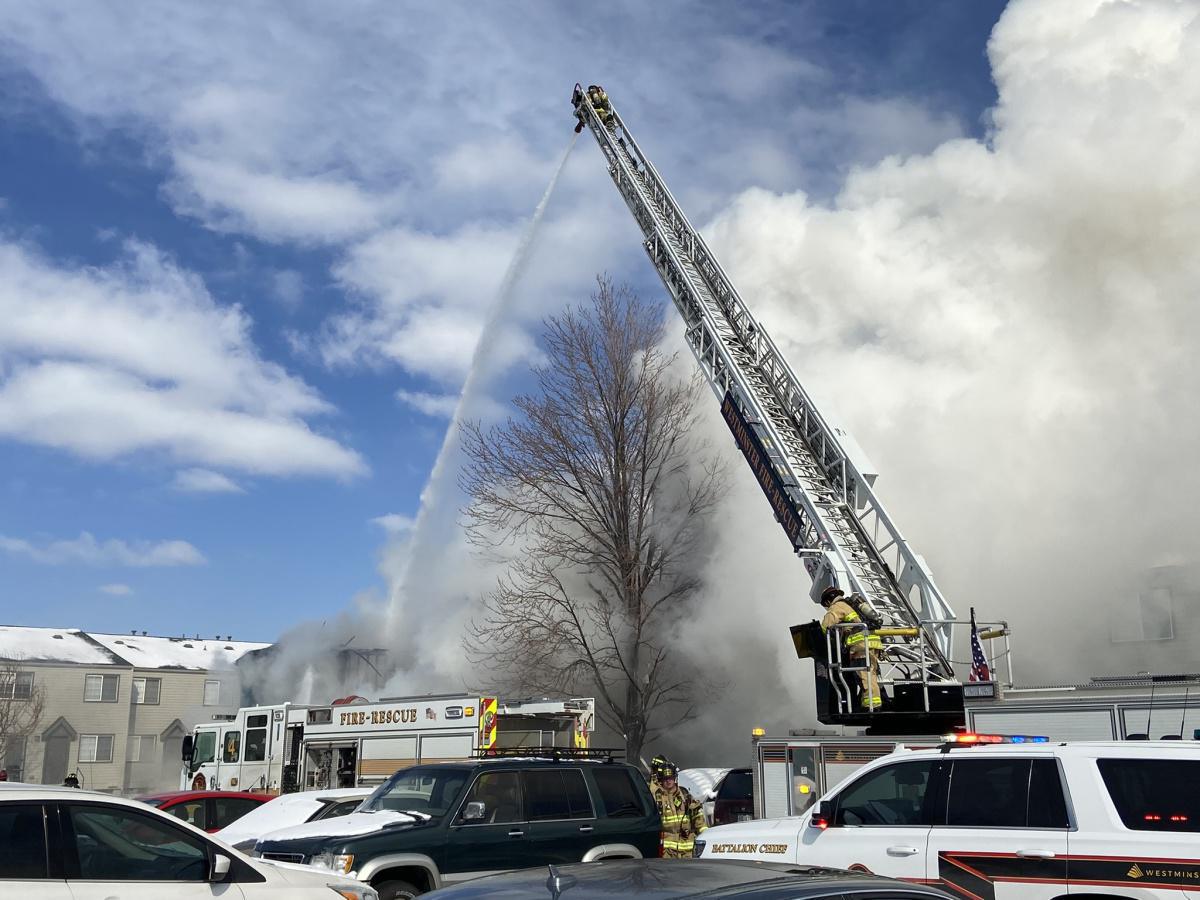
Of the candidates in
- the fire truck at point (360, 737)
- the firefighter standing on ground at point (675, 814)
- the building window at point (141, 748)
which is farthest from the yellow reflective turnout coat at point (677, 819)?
the building window at point (141, 748)

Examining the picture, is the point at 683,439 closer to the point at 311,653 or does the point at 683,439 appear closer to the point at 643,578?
the point at 643,578

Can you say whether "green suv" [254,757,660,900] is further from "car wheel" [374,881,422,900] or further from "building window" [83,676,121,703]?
"building window" [83,676,121,703]

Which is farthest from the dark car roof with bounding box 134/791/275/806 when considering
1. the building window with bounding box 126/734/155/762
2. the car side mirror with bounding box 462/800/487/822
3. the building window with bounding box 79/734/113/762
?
the building window with bounding box 126/734/155/762

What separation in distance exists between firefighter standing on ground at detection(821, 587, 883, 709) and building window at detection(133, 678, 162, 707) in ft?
143

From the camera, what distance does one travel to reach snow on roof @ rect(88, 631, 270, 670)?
4959 centimetres

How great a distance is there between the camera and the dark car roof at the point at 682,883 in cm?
311

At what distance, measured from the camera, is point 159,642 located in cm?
5378

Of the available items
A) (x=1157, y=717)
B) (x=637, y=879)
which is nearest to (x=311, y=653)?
(x=1157, y=717)

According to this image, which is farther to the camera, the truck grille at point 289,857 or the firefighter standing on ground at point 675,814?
the firefighter standing on ground at point 675,814

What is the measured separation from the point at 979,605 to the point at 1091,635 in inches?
68.4

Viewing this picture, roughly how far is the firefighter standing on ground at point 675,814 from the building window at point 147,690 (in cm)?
4333

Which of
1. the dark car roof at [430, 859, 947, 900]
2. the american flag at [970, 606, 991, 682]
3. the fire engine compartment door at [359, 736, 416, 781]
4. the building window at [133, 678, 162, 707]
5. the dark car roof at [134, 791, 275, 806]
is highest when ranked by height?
the building window at [133, 678, 162, 707]

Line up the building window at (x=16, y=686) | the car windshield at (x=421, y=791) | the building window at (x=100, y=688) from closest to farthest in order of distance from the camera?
the car windshield at (x=421, y=791) < the building window at (x=16, y=686) < the building window at (x=100, y=688)

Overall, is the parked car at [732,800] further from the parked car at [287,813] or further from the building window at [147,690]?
the building window at [147,690]
